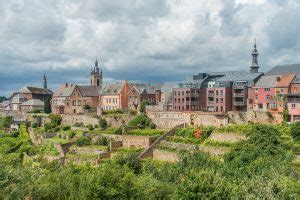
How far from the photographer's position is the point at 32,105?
122562 mm

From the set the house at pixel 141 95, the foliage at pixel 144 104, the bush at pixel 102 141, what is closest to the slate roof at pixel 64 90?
the house at pixel 141 95

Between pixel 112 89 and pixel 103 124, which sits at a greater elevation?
pixel 112 89

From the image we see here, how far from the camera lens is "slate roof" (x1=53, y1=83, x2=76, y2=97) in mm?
109444

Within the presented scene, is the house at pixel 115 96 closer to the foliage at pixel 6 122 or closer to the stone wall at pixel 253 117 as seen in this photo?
the foliage at pixel 6 122

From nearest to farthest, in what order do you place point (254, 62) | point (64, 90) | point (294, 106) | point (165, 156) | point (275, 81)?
point (165, 156) < point (294, 106) < point (275, 81) < point (254, 62) < point (64, 90)

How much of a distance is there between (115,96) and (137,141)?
37078 mm

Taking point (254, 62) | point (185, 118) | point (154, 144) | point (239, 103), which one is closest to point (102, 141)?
point (154, 144)

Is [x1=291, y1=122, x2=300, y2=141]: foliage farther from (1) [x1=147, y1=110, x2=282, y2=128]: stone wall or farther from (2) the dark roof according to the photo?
(2) the dark roof

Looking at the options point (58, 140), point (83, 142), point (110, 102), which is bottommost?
point (58, 140)

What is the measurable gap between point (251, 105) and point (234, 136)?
60.5 feet

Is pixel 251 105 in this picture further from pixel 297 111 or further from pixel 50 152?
pixel 50 152

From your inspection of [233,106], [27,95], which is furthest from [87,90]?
[233,106]

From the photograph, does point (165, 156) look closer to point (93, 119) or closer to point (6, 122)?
point (93, 119)

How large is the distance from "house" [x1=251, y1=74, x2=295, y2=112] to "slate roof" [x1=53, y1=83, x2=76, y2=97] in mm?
48931
